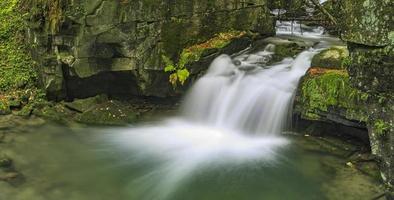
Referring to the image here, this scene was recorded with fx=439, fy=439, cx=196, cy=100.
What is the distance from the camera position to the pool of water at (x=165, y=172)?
284 inches

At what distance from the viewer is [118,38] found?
403 inches

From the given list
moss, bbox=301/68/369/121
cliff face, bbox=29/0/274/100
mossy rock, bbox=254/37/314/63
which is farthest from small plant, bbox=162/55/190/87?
moss, bbox=301/68/369/121

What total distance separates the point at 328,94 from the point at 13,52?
882 centimetres

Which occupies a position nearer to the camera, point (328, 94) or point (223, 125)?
point (328, 94)

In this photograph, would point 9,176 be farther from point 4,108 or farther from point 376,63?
point 376,63

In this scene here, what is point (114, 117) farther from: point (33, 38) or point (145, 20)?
point (33, 38)

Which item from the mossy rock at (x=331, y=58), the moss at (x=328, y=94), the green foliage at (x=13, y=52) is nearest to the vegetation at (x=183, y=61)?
the mossy rock at (x=331, y=58)

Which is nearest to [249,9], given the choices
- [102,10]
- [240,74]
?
[240,74]

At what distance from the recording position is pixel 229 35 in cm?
1103

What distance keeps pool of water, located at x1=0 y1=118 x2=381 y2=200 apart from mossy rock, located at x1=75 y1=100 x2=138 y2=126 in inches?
33.4

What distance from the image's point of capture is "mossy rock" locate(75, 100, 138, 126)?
1038 cm

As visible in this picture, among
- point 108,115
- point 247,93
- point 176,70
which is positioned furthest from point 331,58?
point 108,115

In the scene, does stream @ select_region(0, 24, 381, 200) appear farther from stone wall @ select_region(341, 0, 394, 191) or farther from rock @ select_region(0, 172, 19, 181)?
stone wall @ select_region(341, 0, 394, 191)

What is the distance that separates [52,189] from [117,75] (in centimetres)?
428
